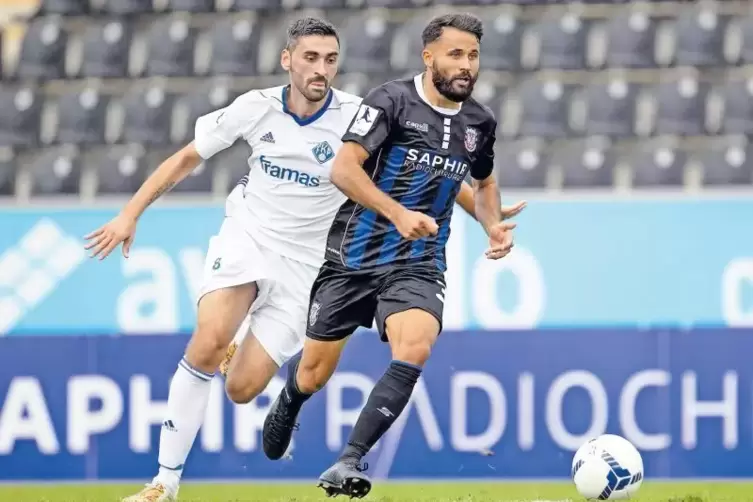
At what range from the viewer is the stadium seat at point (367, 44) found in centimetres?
1170

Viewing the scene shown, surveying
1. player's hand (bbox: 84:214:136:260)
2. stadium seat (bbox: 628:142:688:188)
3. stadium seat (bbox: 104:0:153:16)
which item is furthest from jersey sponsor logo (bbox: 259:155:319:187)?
stadium seat (bbox: 104:0:153:16)

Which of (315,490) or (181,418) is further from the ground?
(181,418)

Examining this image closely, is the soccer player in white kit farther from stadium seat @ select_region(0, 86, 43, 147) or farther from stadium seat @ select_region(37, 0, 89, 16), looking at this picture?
stadium seat @ select_region(37, 0, 89, 16)

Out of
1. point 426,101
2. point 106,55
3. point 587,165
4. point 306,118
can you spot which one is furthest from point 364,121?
point 106,55

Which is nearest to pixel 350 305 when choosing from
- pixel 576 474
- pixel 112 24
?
pixel 576 474

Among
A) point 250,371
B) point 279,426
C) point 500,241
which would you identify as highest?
point 500,241

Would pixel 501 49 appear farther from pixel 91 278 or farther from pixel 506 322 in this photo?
pixel 91 278

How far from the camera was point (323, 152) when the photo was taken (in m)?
6.41

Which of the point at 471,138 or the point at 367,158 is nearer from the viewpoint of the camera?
the point at 367,158

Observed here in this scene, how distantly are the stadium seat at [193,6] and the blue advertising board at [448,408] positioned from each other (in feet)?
14.6

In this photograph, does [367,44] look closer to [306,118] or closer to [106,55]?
[106,55]

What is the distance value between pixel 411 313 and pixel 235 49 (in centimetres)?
694

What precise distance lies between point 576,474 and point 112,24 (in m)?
7.67

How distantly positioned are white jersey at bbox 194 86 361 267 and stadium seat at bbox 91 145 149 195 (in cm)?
466
